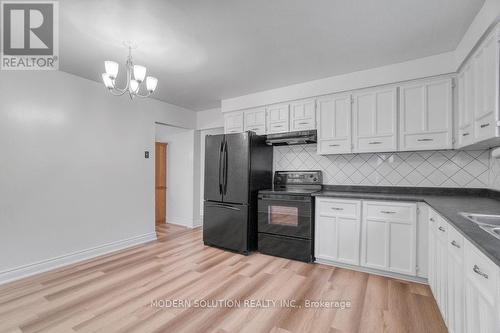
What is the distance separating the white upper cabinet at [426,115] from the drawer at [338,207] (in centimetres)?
86

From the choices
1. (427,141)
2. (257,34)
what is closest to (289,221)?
(427,141)

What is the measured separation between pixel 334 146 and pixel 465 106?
1.31m

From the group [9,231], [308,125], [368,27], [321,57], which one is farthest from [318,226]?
[9,231]

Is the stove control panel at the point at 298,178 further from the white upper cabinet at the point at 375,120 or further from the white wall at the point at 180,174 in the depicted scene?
the white wall at the point at 180,174

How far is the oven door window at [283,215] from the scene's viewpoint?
119 inches

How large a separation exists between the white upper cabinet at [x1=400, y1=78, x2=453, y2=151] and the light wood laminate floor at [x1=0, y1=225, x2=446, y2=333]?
1.51 meters

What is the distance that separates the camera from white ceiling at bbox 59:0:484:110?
1.79 m

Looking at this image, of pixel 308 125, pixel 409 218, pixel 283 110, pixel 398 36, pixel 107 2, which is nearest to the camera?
pixel 107 2

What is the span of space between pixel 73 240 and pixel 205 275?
71.8 inches

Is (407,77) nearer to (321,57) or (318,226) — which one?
(321,57)

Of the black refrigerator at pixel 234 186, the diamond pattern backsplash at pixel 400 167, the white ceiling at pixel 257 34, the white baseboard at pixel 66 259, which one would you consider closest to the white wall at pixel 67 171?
the white baseboard at pixel 66 259

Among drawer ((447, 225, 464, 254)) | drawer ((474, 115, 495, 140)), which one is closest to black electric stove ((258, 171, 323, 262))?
drawer ((447, 225, 464, 254))

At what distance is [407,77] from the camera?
2654 millimetres

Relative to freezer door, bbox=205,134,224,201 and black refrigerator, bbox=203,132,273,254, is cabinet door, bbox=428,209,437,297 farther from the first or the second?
freezer door, bbox=205,134,224,201
